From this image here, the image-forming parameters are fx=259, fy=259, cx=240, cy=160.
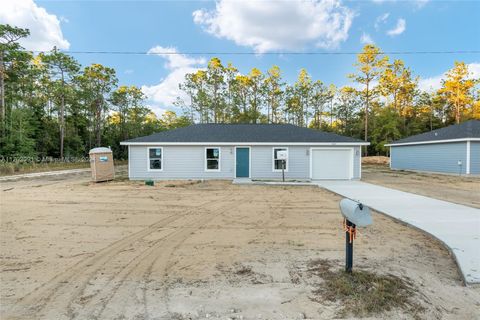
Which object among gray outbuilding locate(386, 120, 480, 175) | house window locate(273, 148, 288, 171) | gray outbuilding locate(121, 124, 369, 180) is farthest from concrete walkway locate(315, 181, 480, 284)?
gray outbuilding locate(386, 120, 480, 175)

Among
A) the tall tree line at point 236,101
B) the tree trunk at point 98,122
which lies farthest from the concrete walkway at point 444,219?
the tree trunk at point 98,122

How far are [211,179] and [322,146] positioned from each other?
6525 millimetres

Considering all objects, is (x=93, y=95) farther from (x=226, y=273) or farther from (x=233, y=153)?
(x=226, y=273)

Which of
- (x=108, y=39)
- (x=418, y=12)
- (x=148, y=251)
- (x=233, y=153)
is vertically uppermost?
(x=418, y=12)

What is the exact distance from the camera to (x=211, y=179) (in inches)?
572

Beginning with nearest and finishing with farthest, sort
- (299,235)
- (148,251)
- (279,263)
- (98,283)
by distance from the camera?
(98,283) → (279,263) → (148,251) → (299,235)

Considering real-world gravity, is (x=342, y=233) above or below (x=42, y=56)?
below

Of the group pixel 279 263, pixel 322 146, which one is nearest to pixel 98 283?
pixel 279 263

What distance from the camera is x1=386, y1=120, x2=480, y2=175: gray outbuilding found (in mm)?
16172

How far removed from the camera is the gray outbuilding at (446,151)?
1617 centimetres

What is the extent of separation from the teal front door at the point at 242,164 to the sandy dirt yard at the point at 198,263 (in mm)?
7541

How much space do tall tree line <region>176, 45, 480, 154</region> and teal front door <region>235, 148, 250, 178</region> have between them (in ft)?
65.9

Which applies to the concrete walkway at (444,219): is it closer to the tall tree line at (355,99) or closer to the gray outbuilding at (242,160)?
the gray outbuilding at (242,160)

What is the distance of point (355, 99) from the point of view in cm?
3697
